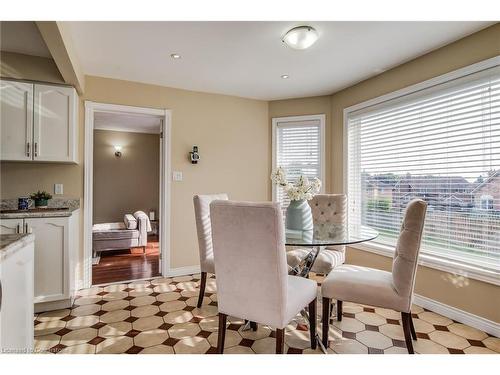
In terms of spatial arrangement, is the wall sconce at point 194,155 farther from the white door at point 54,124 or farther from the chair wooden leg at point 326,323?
the chair wooden leg at point 326,323

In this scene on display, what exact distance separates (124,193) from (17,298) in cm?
577

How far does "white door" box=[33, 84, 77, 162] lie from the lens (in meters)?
2.81

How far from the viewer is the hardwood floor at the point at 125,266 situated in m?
3.64

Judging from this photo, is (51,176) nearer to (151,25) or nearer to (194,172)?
(194,172)

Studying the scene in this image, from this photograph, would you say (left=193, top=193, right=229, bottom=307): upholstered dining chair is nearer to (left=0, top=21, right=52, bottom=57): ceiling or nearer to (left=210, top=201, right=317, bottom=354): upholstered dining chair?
(left=210, top=201, right=317, bottom=354): upholstered dining chair

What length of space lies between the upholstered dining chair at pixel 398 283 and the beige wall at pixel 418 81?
0.90 metres

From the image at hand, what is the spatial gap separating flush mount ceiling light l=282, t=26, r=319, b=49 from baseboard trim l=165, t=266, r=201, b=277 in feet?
9.45

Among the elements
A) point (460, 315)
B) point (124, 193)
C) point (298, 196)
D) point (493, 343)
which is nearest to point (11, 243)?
point (298, 196)

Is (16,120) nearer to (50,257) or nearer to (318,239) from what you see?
(50,257)

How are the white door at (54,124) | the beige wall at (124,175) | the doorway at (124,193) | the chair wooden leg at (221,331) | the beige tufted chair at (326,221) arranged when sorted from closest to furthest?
the chair wooden leg at (221,331), the beige tufted chair at (326,221), the white door at (54,124), the doorway at (124,193), the beige wall at (124,175)

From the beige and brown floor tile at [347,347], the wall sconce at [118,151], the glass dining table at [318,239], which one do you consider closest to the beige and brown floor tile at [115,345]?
the glass dining table at [318,239]

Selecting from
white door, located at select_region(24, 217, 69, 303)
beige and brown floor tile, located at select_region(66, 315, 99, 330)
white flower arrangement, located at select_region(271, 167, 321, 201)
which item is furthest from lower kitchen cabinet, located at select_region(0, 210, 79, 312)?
white flower arrangement, located at select_region(271, 167, 321, 201)
